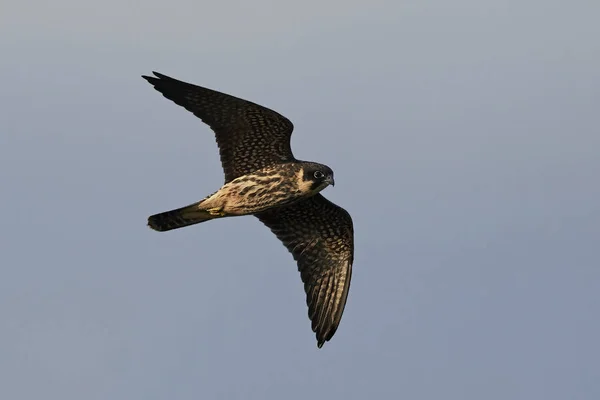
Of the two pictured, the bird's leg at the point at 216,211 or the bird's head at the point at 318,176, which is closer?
the bird's head at the point at 318,176

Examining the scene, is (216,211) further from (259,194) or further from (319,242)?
(319,242)

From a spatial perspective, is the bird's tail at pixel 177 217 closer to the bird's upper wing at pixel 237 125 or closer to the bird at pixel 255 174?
the bird at pixel 255 174

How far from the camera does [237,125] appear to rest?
23.1 m

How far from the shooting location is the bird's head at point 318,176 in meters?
22.5

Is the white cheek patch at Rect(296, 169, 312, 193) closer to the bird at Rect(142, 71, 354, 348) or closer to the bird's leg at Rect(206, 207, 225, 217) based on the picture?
the bird at Rect(142, 71, 354, 348)

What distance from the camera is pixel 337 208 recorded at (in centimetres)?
2442

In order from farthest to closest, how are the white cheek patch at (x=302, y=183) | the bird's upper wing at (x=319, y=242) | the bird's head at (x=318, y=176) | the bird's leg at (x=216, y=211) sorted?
1. the bird's upper wing at (x=319, y=242)
2. the bird's leg at (x=216, y=211)
3. the white cheek patch at (x=302, y=183)
4. the bird's head at (x=318, y=176)

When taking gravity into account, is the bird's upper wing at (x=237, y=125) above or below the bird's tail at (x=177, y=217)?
above

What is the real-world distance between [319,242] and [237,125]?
9.37ft

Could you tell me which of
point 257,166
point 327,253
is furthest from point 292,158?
point 327,253

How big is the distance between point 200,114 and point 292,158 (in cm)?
171

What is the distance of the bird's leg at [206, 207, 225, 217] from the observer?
75.6 ft

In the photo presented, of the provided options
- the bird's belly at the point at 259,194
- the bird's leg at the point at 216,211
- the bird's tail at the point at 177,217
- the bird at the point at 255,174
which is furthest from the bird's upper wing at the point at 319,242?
the bird's tail at the point at 177,217

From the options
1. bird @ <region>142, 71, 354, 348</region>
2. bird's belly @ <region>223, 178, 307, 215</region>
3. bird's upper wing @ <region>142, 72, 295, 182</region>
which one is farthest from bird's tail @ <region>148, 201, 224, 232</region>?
bird's upper wing @ <region>142, 72, 295, 182</region>
